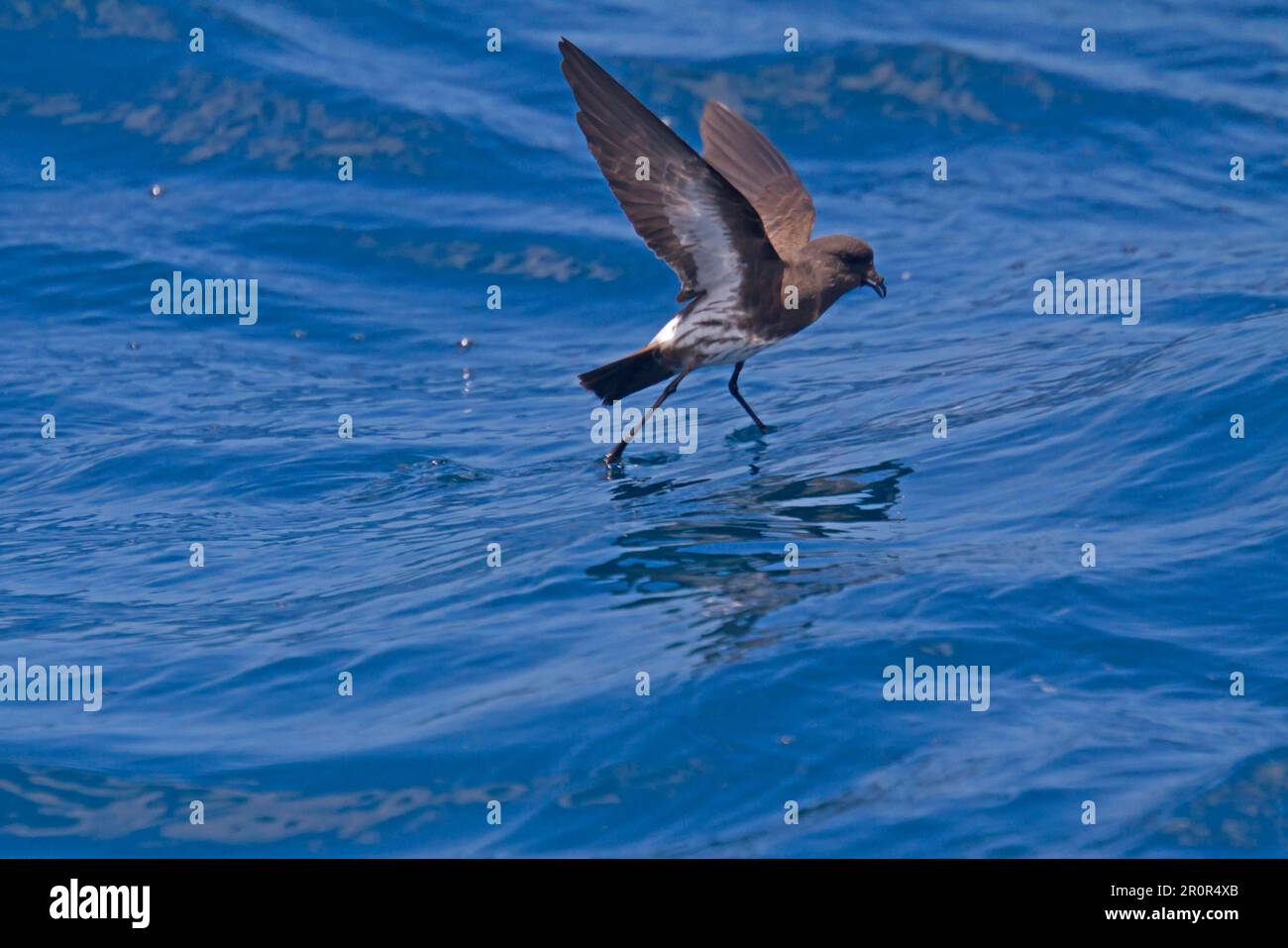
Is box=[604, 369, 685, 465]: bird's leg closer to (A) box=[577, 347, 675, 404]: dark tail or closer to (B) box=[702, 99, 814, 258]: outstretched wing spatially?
(A) box=[577, 347, 675, 404]: dark tail

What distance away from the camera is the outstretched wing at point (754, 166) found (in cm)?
1071

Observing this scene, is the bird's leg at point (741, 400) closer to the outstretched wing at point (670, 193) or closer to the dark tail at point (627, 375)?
the dark tail at point (627, 375)

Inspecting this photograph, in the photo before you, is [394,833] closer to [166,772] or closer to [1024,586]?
[166,772]

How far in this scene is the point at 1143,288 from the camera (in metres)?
12.7

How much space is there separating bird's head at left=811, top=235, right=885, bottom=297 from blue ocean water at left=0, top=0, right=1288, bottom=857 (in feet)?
3.32

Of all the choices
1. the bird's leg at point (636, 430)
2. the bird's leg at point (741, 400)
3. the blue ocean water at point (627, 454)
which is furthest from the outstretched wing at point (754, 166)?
the blue ocean water at point (627, 454)

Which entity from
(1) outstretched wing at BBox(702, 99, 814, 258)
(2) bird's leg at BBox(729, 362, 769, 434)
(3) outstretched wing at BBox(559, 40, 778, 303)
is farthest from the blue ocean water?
(1) outstretched wing at BBox(702, 99, 814, 258)

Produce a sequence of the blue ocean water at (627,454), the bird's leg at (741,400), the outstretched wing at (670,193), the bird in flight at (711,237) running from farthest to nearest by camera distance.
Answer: the bird's leg at (741,400) < the bird in flight at (711,237) < the outstretched wing at (670,193) < the blue ocean water at (627,454)

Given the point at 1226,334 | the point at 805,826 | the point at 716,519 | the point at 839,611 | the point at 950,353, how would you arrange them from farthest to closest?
the point at 950,353, the point at 1226,334, the point at 716,519, the point at 839,611, the point at 805,826

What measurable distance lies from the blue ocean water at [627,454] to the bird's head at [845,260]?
1.01 m

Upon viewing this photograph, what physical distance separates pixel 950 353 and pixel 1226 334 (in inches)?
78.4

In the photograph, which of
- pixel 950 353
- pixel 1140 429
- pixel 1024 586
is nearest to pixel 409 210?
pixel 950 353

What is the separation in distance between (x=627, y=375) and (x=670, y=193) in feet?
4.30

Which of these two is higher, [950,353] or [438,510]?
[950,353]
